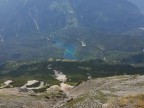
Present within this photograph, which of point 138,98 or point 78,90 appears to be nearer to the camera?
point 138,98

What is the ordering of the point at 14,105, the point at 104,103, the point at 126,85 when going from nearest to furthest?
1. the point at 104,103
2. the point at 14,105
3. the point at 126,85

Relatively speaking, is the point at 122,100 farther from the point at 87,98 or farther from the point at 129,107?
the point at 87,98

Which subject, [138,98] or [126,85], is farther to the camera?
[126,85]

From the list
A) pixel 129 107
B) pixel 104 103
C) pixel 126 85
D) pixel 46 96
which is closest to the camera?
pixel 129 107

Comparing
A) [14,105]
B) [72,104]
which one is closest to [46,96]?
[14,105]

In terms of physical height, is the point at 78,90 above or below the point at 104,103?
below

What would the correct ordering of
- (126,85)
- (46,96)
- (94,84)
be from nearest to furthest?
(126,85), (46,96), (94,84)

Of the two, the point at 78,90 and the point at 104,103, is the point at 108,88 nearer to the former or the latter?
the point at 104,103

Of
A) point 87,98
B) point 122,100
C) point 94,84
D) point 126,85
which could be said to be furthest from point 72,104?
point 94,84

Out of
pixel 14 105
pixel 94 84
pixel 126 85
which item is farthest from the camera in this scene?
pixel 94 84
